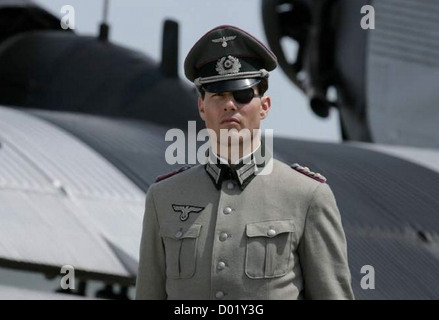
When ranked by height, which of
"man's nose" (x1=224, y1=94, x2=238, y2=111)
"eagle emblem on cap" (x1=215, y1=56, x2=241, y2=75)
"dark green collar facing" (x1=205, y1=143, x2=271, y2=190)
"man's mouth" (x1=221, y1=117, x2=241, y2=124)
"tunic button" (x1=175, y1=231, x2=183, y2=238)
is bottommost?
"tunic button" (x1=175, y1=231, x2=183, y2=238)

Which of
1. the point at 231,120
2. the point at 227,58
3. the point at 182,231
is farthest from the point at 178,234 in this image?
the point at 227,58

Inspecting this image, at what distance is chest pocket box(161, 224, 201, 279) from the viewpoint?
4449mm

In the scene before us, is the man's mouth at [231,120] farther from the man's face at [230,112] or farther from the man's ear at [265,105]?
the man's ear at [265,105]

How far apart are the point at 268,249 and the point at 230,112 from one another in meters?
0.54

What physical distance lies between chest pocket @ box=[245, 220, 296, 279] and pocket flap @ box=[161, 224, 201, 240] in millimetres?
214

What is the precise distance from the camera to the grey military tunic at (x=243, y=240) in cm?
437

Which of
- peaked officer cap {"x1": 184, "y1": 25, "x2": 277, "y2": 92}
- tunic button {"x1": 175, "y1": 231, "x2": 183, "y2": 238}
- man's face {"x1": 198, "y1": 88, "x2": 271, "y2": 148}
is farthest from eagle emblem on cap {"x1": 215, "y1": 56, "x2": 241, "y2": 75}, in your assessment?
tunic button {"x1": 175, "y1": 231, "x2": 183, "y2": 238}

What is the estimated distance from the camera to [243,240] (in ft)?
14.5

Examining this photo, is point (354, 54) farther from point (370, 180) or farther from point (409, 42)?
point (370, 180)

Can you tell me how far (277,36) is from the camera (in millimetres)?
38188

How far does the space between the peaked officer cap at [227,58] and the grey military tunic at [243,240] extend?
0.37 meters

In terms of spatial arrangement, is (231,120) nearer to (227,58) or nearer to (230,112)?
(230,112)

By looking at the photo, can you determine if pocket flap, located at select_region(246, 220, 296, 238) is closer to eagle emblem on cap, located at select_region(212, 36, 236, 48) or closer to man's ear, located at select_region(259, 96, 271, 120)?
man's ear, located at select_region(259, 96, 271, 120)

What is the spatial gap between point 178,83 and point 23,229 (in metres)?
25.3
